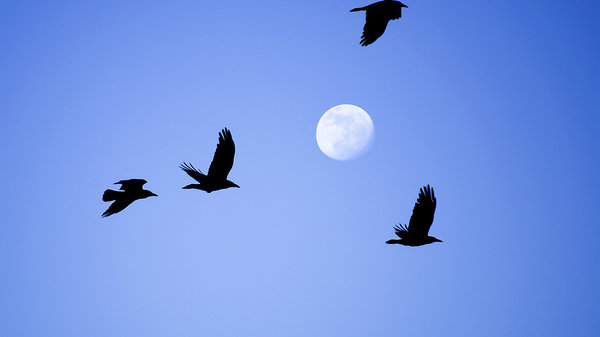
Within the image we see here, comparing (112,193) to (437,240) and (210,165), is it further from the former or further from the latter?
(437,240)

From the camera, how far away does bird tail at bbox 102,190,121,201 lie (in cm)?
1335

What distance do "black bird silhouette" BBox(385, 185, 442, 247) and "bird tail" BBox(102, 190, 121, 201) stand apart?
7253 mm

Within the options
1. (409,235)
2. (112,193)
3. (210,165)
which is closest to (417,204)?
(409,235)

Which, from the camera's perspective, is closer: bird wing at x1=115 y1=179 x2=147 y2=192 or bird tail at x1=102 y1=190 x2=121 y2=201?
bird tail at x1=102 y1=190 x2=121 y2=201

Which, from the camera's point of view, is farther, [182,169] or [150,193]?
[150,193]

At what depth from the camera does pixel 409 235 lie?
533 inches

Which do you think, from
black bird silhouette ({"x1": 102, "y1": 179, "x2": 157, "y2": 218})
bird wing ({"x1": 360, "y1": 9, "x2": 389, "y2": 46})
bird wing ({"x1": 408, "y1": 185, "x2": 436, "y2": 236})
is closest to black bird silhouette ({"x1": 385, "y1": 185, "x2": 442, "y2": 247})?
bird wing ({"x1": 408, "y1": 185, "x2": 436, "y2": 236})

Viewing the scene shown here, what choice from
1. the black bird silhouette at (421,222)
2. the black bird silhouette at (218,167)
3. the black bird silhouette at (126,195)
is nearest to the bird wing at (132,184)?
the black bird silhouette at (126,195)

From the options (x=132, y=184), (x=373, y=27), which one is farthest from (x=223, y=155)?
(x=373, y=27)

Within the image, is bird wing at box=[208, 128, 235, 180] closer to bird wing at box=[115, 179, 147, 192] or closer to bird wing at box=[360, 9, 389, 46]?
bird wing at box=[115, 179, 147, 192]

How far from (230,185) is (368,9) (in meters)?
5.77

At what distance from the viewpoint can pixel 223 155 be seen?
13.1 m

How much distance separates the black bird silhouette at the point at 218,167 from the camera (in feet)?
42.9

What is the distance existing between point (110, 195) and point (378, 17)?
27.3ft
